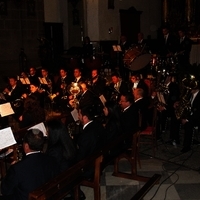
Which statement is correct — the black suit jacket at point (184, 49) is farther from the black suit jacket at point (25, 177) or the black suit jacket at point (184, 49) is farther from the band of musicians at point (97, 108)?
the black suit jacket at point (25, 177)

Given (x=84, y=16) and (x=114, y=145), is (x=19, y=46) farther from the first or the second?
(x=114, y=145)

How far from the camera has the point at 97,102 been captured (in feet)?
31.9

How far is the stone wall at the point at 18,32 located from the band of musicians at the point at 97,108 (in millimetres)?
2315

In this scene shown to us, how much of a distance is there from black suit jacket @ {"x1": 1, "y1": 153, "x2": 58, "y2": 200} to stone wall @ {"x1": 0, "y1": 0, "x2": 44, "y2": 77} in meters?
11.2

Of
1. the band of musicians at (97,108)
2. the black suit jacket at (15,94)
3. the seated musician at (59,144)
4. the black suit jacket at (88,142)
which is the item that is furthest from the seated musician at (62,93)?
the seated musician at (59,144)

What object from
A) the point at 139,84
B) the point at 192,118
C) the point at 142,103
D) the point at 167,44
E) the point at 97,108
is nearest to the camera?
the point at 192,118

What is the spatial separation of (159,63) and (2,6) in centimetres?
709

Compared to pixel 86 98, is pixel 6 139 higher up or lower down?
higher up

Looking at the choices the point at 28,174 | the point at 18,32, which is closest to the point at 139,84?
the point at 28,174

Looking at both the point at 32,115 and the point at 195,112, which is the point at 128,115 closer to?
the point at 195,112

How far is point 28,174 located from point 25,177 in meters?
0.04

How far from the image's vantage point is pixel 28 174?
385 cm

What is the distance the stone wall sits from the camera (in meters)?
15.0

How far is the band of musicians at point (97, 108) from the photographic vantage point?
477 cm
